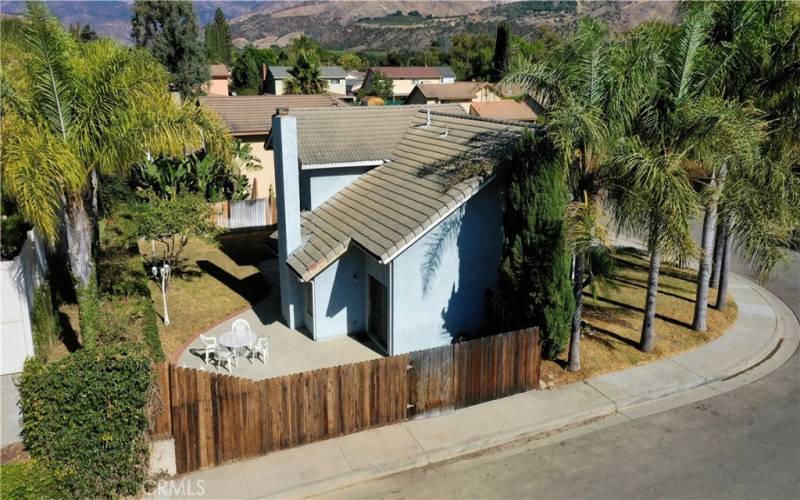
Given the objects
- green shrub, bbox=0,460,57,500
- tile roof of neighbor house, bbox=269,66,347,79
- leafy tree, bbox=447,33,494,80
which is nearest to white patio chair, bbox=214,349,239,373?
green shrub, bbox=0,460,57,500

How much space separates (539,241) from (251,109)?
22.5m

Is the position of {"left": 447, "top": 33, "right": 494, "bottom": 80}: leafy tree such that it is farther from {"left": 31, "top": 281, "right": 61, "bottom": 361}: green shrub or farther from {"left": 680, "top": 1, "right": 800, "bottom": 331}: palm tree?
{"left": 31, "top": 281, "right": 61, "bottom": 361}: green shrub

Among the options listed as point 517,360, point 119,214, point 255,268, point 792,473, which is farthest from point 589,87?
point 119,214

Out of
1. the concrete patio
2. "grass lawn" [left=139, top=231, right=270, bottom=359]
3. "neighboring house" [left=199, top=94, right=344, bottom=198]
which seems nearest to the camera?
the concrete patio

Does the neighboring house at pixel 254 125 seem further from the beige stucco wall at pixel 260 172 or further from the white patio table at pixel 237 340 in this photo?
the white patio table at pixel 237 340

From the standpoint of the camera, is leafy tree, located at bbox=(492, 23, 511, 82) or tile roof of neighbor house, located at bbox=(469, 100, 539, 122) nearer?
tile roof of neighbor house, located at bbox=(469, 100, 539, 122)

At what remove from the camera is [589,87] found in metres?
12.5

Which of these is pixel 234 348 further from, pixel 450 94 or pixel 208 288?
pixel 450 94

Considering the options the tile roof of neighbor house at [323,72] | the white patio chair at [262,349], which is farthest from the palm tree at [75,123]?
the tile roof of neighbor house at [323,72]

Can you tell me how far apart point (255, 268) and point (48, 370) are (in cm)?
1231

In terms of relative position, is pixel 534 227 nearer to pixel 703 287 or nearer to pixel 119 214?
pixel 703 287

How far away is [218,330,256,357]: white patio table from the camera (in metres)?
13.8

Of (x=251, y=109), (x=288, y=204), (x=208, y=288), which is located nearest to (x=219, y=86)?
(x=251, y=109)

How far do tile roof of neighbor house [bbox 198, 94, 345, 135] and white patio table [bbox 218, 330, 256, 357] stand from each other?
17.0 m
